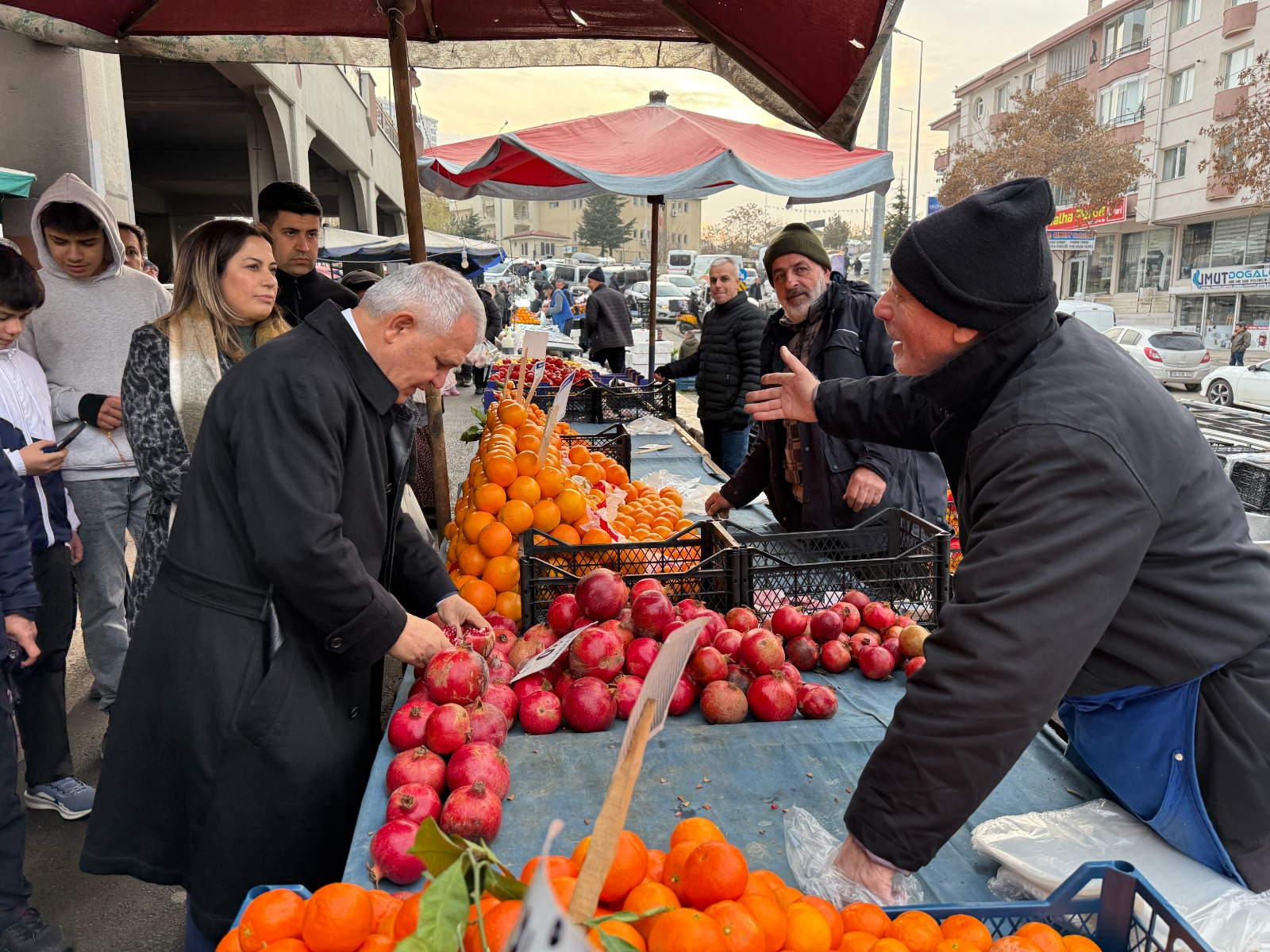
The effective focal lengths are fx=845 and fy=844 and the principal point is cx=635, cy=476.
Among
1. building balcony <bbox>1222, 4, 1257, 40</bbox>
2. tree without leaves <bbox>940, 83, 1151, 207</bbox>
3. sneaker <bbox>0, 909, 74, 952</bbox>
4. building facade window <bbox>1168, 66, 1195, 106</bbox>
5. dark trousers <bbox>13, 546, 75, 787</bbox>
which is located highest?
building balcony <bbox>1222, 4, 1257, 40</bbox>

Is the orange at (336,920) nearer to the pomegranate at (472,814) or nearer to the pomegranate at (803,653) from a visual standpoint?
the pomegranate at (472,814)

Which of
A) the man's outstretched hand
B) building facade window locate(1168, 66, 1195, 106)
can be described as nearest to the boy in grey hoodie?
the man's outstretched hand

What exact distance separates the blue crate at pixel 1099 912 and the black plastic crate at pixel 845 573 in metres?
1.36

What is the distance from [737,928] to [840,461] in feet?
9.05

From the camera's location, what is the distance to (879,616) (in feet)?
8.53

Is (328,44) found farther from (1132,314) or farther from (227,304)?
(1132,314)

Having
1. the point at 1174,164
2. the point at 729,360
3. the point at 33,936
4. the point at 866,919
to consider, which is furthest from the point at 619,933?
the point at 1174,164

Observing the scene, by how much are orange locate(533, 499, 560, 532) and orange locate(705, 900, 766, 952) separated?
1.99 metres

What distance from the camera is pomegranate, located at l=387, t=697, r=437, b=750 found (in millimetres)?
1980

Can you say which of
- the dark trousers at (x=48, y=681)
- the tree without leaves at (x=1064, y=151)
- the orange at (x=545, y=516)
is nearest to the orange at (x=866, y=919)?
the orange at (x=545, y=516)

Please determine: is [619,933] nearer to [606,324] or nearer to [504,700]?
[504,700]

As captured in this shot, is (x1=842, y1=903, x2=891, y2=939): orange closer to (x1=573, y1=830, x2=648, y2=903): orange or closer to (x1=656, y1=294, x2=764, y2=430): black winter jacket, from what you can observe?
(x1=573, y1=830, x2=648, y2=903): orange

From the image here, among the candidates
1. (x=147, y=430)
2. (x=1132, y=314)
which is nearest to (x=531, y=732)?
(x=147, y=430)

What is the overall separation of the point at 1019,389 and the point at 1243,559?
0.52m
